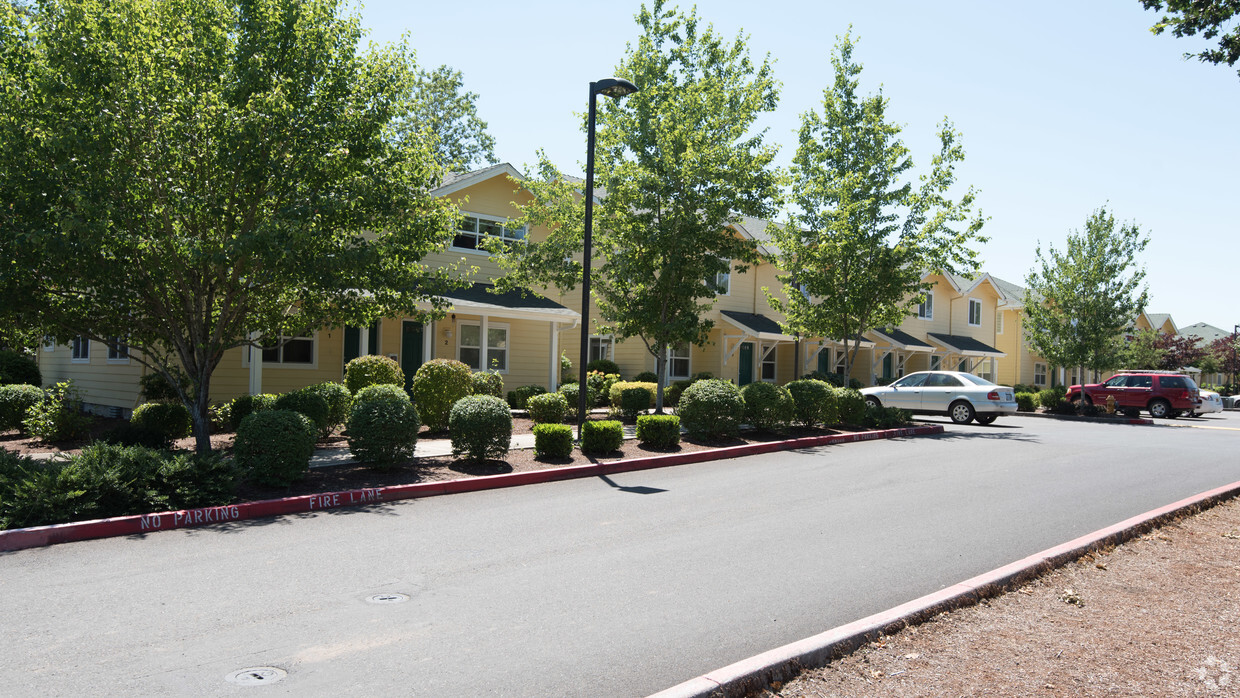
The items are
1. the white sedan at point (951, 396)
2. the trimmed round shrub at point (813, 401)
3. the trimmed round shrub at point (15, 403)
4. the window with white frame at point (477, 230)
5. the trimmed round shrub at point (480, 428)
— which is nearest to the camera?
the trimmed round shrub at point (480, 428)

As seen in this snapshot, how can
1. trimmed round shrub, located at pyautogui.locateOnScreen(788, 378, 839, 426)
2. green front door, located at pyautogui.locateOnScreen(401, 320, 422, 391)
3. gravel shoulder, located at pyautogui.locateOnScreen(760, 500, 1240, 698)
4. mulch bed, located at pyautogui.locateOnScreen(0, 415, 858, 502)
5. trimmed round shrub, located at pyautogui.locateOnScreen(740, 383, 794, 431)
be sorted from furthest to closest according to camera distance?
1. green front door, located at pyautogui.locateOnScreen(401, 320, 422, 391)
2. trimmed round shrub, located at pyautogui.locateOnScreen(788, 378, 839, 426)
3. trimmed round shrub, located at pyautogui.locateOnScreen(740, 383, 794, 431)
4. mulch bed, located at pyautogui.locateOnScreen(0, 415, 858, 502)
5. gravel shoulder, located at pyautogui.locateOnScreen(760, 500, 1240, 698)

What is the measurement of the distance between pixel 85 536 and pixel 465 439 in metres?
4.78

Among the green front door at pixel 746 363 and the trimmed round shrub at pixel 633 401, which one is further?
the green front door at pixel 746 363

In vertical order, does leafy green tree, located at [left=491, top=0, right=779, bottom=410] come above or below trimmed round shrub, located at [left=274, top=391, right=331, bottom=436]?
above

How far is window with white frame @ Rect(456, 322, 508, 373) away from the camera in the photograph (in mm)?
20703

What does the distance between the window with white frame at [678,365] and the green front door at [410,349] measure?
9657 millimetres

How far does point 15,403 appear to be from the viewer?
1510 centimetres

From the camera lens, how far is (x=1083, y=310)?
3056 centimetres

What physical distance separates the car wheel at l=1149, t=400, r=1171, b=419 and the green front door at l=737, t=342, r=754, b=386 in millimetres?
14564

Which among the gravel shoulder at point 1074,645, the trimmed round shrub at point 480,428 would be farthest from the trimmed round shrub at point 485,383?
the gravel shoulder at point 1074,645

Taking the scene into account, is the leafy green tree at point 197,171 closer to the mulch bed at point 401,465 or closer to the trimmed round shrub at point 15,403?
the mulch bed at point 401,465

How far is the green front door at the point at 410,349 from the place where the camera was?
64.2 feet

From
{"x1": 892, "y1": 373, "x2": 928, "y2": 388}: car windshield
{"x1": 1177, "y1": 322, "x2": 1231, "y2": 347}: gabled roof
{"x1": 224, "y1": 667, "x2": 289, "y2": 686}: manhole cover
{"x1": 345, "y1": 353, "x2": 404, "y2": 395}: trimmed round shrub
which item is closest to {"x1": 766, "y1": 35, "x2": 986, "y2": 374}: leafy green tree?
{"x1": 892, "y1": 373, "x2": 928, "y2": 388}: car windshield

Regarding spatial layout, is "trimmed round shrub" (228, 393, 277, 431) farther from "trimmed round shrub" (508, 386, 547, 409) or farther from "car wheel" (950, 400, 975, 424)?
"car wheel" (950, 400, 975, 424)
